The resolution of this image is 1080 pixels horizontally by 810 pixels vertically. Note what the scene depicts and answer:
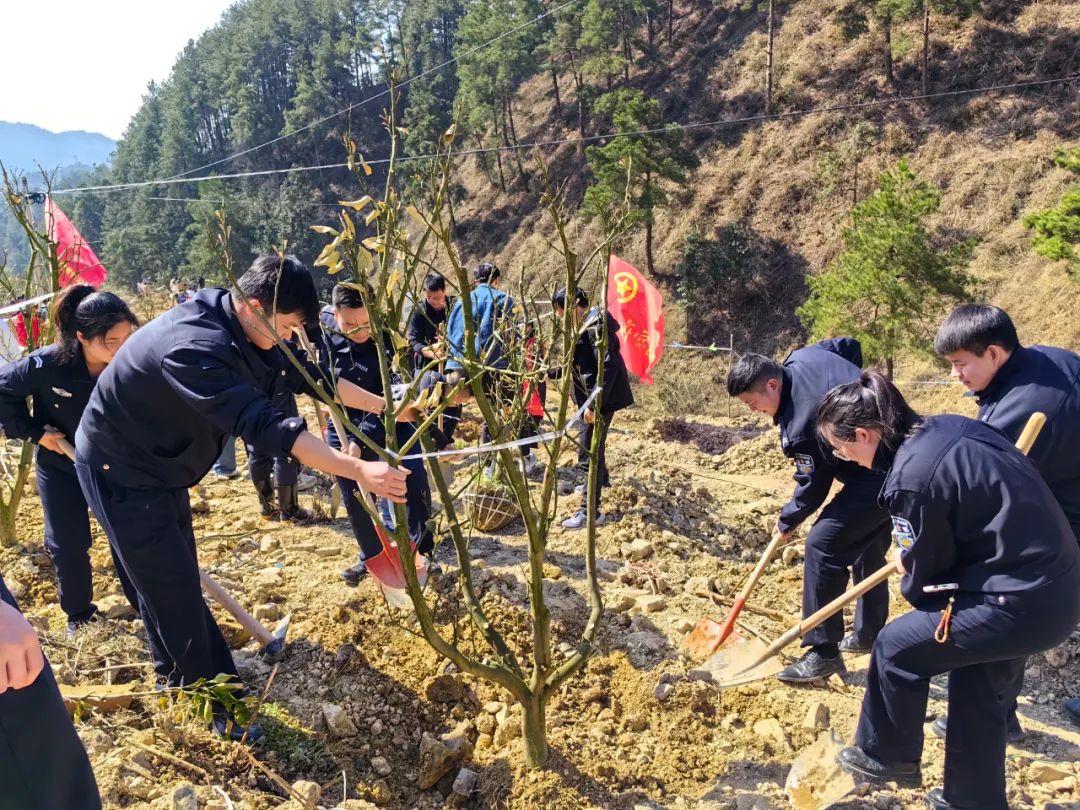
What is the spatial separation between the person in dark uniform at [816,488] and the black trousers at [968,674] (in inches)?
26.8

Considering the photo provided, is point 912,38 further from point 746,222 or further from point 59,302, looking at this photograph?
point 59,302

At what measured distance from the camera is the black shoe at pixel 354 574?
12.5 ft

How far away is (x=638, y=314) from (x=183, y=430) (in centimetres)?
566

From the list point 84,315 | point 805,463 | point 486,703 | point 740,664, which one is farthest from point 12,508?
point 805,463

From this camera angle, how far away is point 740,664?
3.02 m

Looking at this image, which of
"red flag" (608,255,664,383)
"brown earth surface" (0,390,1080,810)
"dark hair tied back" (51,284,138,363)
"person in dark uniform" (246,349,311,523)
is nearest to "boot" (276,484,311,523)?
"person in dark uniform" (246,349,311,523)

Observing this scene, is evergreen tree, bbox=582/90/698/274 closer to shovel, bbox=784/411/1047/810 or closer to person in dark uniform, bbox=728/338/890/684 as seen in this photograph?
person in dark uniform, bbox=728/338/890/684

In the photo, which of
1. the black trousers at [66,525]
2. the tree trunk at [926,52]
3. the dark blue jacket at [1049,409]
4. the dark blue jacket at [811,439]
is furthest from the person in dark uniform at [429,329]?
the tree trunk at [926,52]

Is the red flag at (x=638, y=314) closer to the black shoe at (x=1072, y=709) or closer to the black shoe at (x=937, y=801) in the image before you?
the black shoe at (x=1072, y=709)

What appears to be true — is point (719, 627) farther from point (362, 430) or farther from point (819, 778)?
point (362, 430)

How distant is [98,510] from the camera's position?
2496mm

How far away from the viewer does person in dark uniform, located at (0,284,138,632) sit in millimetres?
2949

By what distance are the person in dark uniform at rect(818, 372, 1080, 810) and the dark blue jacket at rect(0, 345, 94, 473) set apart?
113 inches

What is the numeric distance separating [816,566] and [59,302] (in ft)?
10.6
